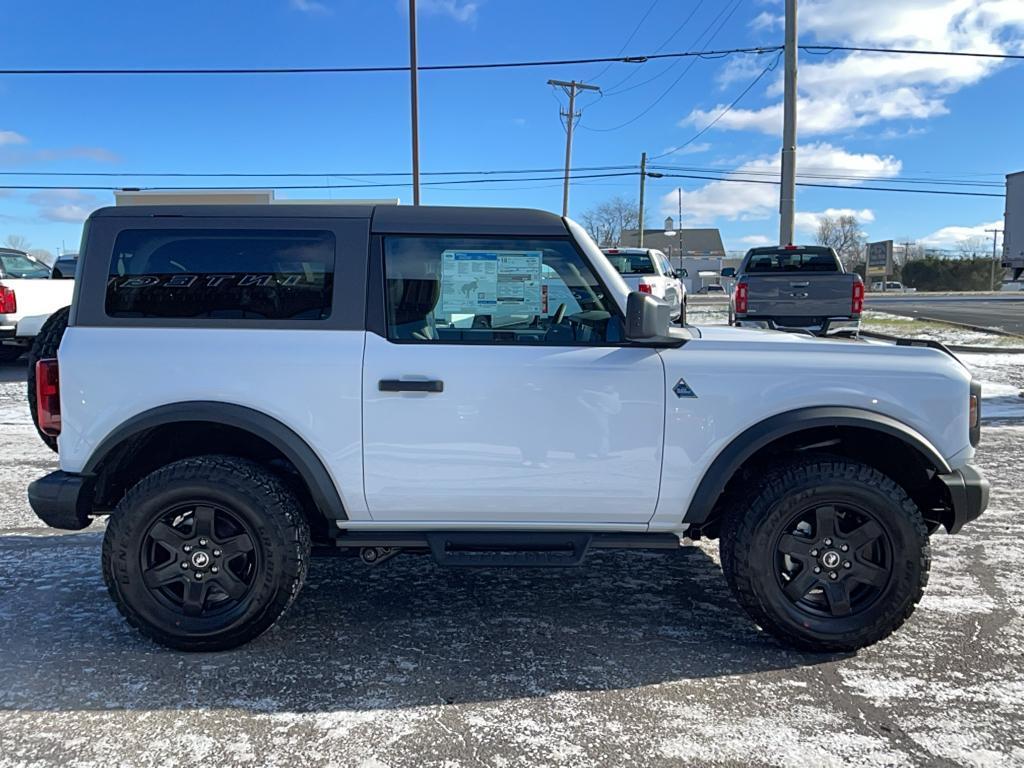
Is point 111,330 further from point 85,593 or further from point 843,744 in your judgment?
point 843,744

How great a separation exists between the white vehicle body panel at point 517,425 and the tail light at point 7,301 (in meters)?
10.0

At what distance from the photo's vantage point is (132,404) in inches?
125

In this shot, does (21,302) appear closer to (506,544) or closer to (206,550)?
(206,550)

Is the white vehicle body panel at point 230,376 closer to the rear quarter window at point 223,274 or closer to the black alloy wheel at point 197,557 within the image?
the rear quarter window at point 223,274

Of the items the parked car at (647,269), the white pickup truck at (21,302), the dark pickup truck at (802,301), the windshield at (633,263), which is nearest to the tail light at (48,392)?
the dark pickup truck at (802,301)

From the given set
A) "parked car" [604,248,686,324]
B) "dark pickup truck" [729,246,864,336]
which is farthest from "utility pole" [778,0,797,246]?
"dark pickup truck" [729,246,864,336]

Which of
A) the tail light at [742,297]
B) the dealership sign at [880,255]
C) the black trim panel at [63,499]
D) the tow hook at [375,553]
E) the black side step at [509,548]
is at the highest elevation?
the dealership sign at [880,255]

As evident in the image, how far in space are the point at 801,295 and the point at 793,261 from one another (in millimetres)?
2183

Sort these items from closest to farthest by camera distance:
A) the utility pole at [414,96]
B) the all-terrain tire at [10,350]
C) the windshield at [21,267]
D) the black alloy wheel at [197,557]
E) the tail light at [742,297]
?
the black alloy wheel at [197,557], the tail light at [742,297], the all-terrain tire at [10,350], the windshield at [21,267], the utility pole at [414,96]

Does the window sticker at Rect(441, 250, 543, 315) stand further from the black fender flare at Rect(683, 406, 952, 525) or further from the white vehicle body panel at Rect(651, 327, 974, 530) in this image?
the black fender flare at Rect(683, 406, 952, 525)

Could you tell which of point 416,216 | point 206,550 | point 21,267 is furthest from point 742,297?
point 21,267

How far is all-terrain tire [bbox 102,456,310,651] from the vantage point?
317cm

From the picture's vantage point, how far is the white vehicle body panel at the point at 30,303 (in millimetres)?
10797

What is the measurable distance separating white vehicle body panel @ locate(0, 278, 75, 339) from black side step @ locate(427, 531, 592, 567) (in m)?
9.78
